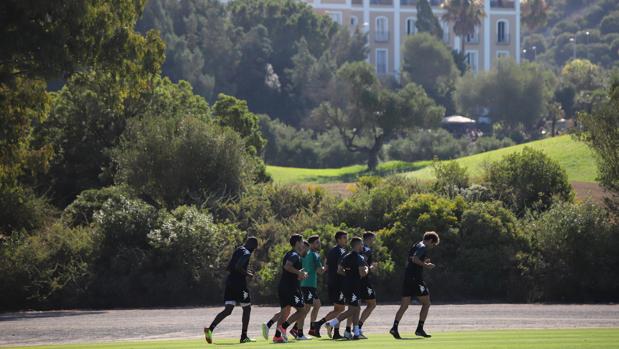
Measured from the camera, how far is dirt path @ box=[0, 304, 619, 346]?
24.9 metres

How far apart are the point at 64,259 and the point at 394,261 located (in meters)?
9.64

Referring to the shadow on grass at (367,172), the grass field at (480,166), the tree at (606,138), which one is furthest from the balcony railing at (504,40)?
the tree at (606,138)

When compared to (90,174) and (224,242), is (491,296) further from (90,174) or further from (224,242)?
(90,174)

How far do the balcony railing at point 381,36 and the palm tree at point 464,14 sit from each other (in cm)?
999

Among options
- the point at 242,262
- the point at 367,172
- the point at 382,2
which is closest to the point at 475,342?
the point at 242,262

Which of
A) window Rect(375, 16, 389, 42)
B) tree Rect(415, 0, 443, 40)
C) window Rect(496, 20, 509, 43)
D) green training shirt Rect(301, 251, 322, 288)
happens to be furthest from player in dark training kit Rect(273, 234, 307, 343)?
window Rect(496, 20, 509, 43)

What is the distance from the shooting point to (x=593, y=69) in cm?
12419

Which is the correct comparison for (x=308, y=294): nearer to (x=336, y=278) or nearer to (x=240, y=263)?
(x=336, y=278)

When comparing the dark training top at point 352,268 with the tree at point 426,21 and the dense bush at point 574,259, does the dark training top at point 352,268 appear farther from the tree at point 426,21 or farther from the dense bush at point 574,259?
the tree at point 426,21

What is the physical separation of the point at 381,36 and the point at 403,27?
2.87 m

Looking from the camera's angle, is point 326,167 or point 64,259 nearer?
point 64,259

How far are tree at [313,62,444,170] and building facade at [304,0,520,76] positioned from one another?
5066cm

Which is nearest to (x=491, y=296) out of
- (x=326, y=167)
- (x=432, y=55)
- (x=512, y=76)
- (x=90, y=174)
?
(x=90, y=174)

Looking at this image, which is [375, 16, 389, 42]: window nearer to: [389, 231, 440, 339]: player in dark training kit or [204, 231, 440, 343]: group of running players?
[204, 231, 440, 343]: group of running players
